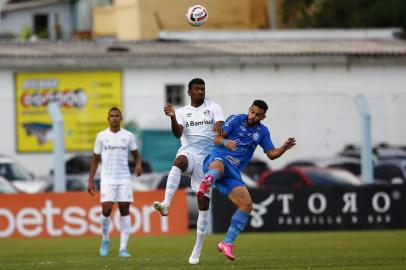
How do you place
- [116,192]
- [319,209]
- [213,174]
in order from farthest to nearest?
[319,209], [116,192], [213,174]

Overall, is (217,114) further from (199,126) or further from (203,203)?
(203,203)

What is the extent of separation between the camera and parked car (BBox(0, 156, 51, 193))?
33344mm

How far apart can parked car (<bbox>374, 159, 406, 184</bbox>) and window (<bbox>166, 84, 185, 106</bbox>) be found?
9237 mm

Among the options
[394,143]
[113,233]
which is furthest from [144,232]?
[394,143]

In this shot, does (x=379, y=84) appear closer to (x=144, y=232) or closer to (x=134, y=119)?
(x=134, y=119)

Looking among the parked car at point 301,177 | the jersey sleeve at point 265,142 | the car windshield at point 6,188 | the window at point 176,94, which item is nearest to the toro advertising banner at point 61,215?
the car windshield at point 6,188

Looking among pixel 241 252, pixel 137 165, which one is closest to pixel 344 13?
pixel 241 252

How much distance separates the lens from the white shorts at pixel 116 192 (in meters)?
20.2

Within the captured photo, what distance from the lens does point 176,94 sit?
41188mm

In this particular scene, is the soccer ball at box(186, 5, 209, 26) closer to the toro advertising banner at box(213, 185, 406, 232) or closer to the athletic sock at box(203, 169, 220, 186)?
the athletic sock at box(203, 169, 220, 186)

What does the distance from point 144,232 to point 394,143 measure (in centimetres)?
1016

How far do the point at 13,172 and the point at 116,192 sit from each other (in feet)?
46.7


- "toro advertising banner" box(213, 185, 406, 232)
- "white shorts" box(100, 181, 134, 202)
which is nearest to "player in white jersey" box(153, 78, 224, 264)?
"white shorts" box(100, 181, 134, 202)

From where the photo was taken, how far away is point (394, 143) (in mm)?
35531
